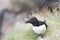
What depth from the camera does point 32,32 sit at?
80.2 inches

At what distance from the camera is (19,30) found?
84.0 inches

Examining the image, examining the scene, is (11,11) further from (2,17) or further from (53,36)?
(53,36)

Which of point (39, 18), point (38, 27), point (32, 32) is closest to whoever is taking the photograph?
point (38, 27)

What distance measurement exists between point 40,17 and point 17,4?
0.89 metres

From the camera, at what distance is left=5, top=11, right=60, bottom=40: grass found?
197cm

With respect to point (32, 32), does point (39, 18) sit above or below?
above

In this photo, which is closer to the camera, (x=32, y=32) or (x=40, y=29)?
(x=40, y=29)

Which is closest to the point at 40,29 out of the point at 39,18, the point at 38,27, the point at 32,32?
the point at 38,27

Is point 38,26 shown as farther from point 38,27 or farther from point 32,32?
point 32,32

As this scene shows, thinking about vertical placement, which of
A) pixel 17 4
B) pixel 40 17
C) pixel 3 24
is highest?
pixel 17 4

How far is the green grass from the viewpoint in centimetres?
197

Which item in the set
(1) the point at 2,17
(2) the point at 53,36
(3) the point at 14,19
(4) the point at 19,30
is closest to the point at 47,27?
(2) the point at 53,36

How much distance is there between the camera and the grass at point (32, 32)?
77.5 inches

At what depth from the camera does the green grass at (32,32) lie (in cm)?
197
